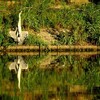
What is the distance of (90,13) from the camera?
35281 mm

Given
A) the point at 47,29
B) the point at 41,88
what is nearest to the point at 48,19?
the point at 47,29

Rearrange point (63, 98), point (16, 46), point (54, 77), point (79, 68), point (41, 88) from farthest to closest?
point (16, 46)
point (79, 68)
point (54, 77)
point (41, 88)
point (63, 98)

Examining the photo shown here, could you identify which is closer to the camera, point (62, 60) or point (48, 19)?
point (62, 60)

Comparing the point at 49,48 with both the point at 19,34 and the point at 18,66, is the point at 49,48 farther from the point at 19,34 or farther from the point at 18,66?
the point at 18,66

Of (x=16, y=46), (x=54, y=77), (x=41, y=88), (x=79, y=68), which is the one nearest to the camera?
(x=41, y=88)

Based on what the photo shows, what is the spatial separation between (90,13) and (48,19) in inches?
106

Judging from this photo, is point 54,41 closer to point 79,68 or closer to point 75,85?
point 79,68

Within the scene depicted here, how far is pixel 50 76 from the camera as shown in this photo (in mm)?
21859

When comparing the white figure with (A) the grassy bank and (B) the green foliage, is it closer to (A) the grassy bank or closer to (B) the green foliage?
(B) the green foliage

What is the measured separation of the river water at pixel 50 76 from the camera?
57.9 feet

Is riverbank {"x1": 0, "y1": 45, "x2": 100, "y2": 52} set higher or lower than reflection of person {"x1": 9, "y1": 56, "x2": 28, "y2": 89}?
lower

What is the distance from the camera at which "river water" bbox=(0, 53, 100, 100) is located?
17.7 metres

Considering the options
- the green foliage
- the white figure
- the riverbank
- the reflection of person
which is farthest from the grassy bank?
the reflection of person

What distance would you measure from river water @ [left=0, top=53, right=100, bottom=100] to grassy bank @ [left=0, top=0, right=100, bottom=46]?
321 centimetres
